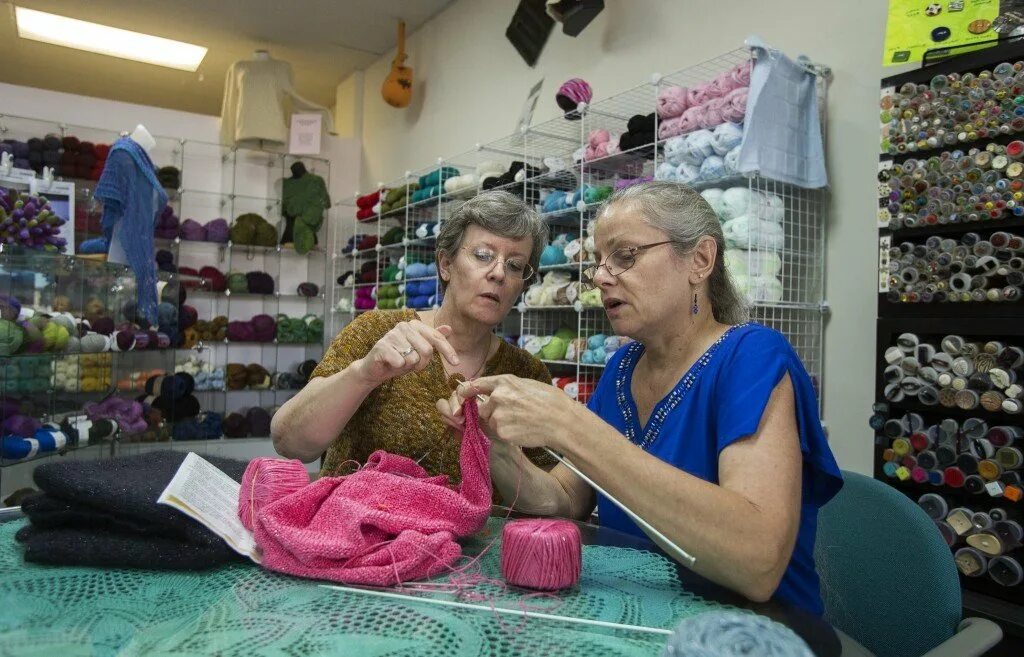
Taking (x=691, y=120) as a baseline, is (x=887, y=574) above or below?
below

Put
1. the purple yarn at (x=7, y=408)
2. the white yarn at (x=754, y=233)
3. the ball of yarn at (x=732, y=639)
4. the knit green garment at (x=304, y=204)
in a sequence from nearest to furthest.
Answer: the ball of yarn at (x=732, y=639)
the white yarn at (x=754, y=233)
the purple yarn at (x=7, y=408)
the knit green garment at (x=304, y=204)

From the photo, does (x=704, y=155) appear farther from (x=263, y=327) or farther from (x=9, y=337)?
(x=263, y=327)

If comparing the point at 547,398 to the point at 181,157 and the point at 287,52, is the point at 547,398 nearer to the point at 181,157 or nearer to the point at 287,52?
the point at 181,157

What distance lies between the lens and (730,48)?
10.8 ft

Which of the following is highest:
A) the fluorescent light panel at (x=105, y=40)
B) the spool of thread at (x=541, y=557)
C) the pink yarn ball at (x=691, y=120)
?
the fluorescent light panel at (x=105, y=40)

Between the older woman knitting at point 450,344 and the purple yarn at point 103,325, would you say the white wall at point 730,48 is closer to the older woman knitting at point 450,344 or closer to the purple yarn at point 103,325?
the older woman knitting at point 450,344

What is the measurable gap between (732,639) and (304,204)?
6397 mm

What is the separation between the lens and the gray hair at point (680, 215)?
1.45 meters

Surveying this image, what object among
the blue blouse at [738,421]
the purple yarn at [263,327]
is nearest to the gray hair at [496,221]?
the blue blouse at [738,421]

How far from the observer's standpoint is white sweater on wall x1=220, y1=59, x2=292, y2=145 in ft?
20.5

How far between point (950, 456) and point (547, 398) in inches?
62.9

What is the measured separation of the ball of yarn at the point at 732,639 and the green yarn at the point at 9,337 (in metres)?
3.06

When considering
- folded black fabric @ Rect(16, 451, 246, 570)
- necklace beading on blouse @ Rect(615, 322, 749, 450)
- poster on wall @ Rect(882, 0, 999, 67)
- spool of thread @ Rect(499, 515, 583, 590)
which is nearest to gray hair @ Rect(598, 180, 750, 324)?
necklace beading on blouse @ Rect(615, 322, 749, 450)

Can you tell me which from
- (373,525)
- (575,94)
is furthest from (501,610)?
(575,94)
